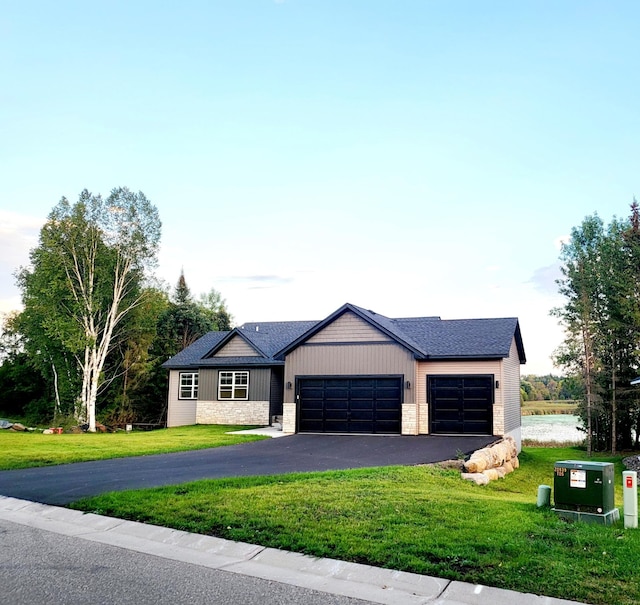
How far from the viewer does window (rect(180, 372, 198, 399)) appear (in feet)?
97.3

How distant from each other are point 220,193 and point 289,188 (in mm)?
2813

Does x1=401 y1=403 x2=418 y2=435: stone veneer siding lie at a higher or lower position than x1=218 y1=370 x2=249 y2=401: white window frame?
lower

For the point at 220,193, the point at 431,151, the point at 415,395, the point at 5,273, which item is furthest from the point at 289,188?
the point at 5,273

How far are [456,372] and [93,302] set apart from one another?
20526 millimetres

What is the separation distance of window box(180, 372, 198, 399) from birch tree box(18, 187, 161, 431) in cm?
513

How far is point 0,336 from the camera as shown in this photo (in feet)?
139

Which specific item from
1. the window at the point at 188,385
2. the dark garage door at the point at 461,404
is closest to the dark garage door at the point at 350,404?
the dark garage door at the point at 461,404

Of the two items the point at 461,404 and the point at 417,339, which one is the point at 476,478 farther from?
the point at 417,339

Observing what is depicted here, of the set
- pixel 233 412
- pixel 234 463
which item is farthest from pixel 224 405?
pixel 234 463

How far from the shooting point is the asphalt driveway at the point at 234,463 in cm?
1029

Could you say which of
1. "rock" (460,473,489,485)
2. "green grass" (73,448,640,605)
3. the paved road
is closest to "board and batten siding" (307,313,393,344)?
"rock" (460,473,489,485)

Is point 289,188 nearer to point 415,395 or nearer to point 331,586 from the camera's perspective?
point 415,395

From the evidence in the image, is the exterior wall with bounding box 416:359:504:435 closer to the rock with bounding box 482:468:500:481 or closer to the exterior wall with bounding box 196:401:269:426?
the rock with bounding box 482:468:500:481

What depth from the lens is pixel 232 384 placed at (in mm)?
27891
